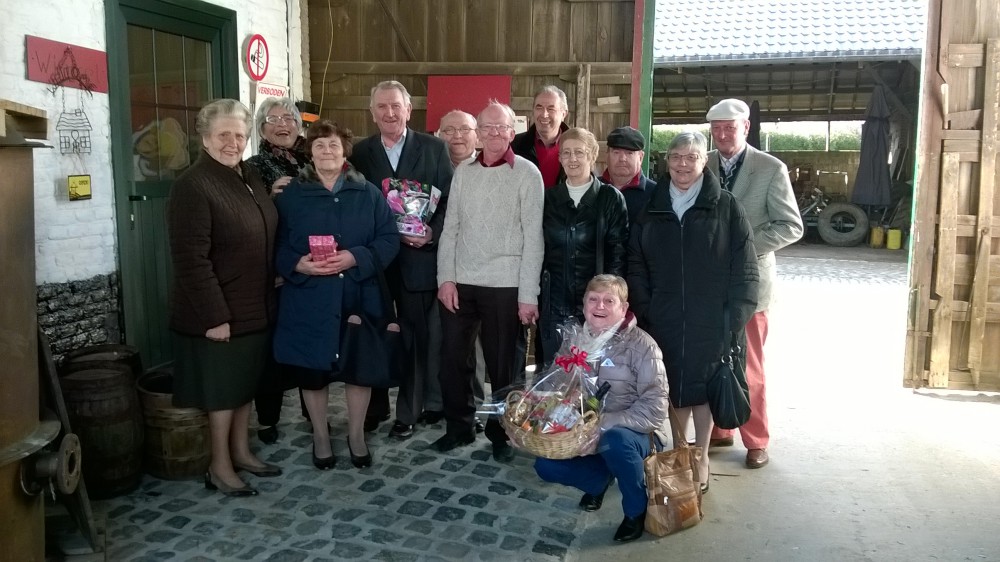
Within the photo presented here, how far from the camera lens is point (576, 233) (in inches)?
150

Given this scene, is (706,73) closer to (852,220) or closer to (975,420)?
(852,220)

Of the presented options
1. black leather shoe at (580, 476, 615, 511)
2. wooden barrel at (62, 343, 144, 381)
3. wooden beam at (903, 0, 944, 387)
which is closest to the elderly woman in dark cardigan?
wooden barrel at (62, 343, 144, 381)

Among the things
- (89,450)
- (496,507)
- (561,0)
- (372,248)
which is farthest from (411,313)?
(561,0)

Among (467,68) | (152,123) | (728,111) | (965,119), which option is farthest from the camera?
(467,68)

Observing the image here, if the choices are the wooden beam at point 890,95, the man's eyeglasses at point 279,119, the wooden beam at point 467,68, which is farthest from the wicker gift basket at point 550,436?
the wooden beam at point 890,95

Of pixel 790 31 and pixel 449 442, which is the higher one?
pixel 790 31

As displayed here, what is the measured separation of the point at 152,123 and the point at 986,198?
17.4 ft

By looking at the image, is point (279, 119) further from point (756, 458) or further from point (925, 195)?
point (925, 195)

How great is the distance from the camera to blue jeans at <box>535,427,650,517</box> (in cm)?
330

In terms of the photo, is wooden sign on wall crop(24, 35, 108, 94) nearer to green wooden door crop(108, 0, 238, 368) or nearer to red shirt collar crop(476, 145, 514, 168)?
green wooden door crop(108, 0, 238, 368)

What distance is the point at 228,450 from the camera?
152 inches

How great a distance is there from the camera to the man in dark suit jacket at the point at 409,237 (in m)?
4.24

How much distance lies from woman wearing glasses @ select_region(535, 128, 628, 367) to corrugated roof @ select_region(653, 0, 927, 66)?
30.7 feet

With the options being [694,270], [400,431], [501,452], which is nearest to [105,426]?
[400,431]
